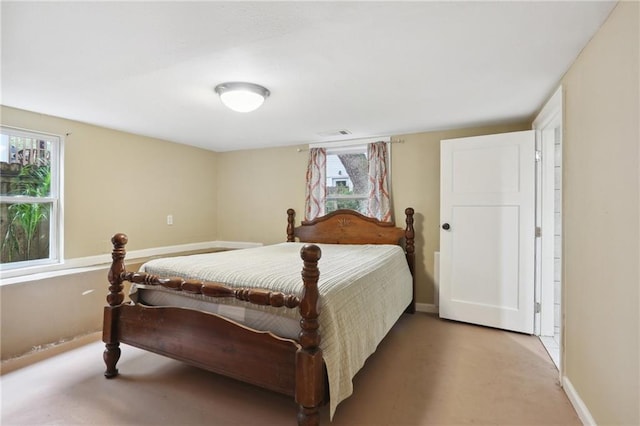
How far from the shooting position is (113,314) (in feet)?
7.24

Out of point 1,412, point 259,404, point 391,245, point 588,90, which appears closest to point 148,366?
point 1,412

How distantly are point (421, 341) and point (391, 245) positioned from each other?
106cm

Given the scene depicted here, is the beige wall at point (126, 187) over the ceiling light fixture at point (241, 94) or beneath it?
beneath

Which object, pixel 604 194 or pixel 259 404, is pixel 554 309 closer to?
pixel 604 194

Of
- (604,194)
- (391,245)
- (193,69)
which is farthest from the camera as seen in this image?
(391,245)

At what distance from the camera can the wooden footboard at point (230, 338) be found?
4.97 ft

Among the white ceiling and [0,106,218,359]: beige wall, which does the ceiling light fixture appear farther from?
[0,106,218,359]: beige wall

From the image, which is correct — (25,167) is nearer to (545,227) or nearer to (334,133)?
(334,133)

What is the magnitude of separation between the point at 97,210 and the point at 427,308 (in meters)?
3.67

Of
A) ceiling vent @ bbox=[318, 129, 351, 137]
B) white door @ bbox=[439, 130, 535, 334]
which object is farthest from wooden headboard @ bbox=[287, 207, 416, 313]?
ceiling vent @ bbox=[318, 129, 351, 137]

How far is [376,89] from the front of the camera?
7.61 feet

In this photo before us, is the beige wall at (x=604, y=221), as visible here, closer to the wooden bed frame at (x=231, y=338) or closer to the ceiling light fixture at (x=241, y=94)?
the wooden bed frame at (x=231, y=338)

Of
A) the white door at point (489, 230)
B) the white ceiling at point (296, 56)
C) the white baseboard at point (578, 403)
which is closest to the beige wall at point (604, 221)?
the white baseboard at point (578, 403)

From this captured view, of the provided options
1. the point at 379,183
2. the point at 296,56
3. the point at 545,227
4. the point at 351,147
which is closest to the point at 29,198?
the point at 296,56
